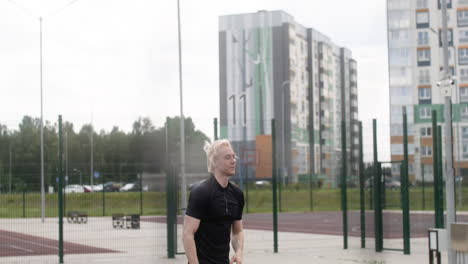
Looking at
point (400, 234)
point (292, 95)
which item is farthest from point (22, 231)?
point (292, 95)

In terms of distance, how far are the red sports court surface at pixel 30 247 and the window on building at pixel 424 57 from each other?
188ft

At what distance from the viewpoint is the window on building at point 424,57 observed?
234ft

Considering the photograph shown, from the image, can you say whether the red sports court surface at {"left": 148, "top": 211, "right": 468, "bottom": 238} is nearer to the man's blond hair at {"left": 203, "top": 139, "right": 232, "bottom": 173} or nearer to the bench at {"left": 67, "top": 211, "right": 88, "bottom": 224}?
the bench at {"left": 67, "top": 211, "right": 88, "bottom": 224}

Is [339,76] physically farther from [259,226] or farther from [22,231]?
[22,231]

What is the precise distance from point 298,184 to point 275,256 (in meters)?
21.7

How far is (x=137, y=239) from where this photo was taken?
20.5 m

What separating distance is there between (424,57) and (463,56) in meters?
3.59

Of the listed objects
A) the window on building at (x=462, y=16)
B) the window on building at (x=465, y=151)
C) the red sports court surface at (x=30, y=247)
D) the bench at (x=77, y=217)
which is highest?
the window on building at (x=462, y=16)

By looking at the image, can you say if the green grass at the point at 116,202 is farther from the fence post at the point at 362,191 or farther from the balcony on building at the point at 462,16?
the balcony on building at the point at 462,16

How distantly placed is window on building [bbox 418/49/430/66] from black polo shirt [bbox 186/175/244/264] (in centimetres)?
6879

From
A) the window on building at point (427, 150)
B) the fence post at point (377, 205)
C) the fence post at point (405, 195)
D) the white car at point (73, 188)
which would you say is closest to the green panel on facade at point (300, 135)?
the window on building at point (427, 150)

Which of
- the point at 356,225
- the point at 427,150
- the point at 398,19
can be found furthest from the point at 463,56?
the point at 427,150

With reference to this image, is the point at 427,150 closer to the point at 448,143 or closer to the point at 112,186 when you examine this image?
the point at 112,186

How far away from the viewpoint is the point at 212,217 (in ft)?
17.5
